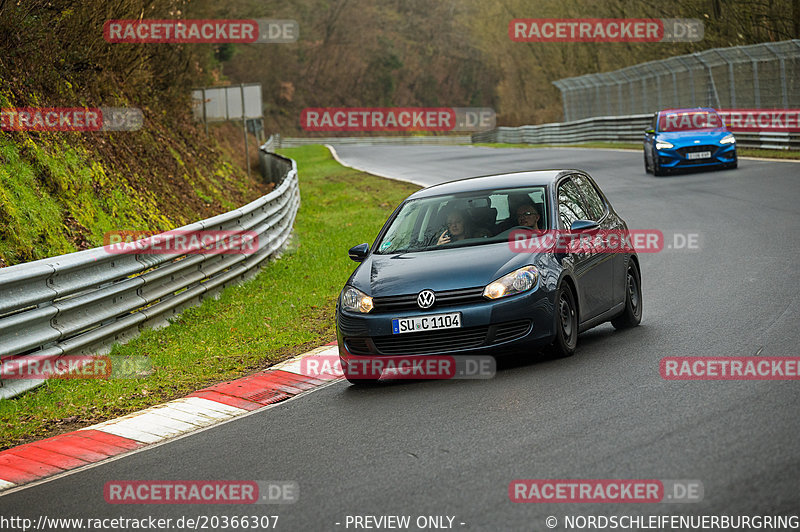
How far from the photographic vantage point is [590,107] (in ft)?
175

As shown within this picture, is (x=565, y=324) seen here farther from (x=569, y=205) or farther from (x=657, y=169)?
(x=657, y=169)

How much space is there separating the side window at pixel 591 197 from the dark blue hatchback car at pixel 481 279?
0.05 meters

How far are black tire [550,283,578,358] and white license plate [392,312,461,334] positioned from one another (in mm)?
807

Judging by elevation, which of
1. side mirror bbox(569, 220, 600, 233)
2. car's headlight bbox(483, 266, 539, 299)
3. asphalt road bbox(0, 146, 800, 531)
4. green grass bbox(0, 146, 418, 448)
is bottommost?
green grass bbox(0, 146, 418, 448)

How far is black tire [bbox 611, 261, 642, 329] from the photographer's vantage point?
10148mm

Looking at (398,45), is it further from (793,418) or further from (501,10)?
(793,418)

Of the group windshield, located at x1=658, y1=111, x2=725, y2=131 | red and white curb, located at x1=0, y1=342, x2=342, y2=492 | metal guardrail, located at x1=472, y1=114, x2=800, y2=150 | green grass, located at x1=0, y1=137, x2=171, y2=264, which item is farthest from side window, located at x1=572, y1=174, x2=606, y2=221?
metal guardrail, located at x1=472, y1=114, x2=800, y2=150

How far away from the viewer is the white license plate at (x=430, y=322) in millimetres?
8195

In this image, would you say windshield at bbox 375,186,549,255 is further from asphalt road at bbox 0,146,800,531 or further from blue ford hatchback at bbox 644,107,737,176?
blue ford hatchback at bbox 644,107,737,176

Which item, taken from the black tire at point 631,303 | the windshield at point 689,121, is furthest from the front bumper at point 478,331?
the windshield at point 689,121

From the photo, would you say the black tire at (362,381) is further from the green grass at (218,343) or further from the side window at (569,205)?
the side window at (569,205)

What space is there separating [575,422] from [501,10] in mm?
75727

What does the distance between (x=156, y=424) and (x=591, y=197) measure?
187 inches

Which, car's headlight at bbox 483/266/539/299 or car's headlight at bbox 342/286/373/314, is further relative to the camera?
car's headlight at bbox 342/286/373/314
